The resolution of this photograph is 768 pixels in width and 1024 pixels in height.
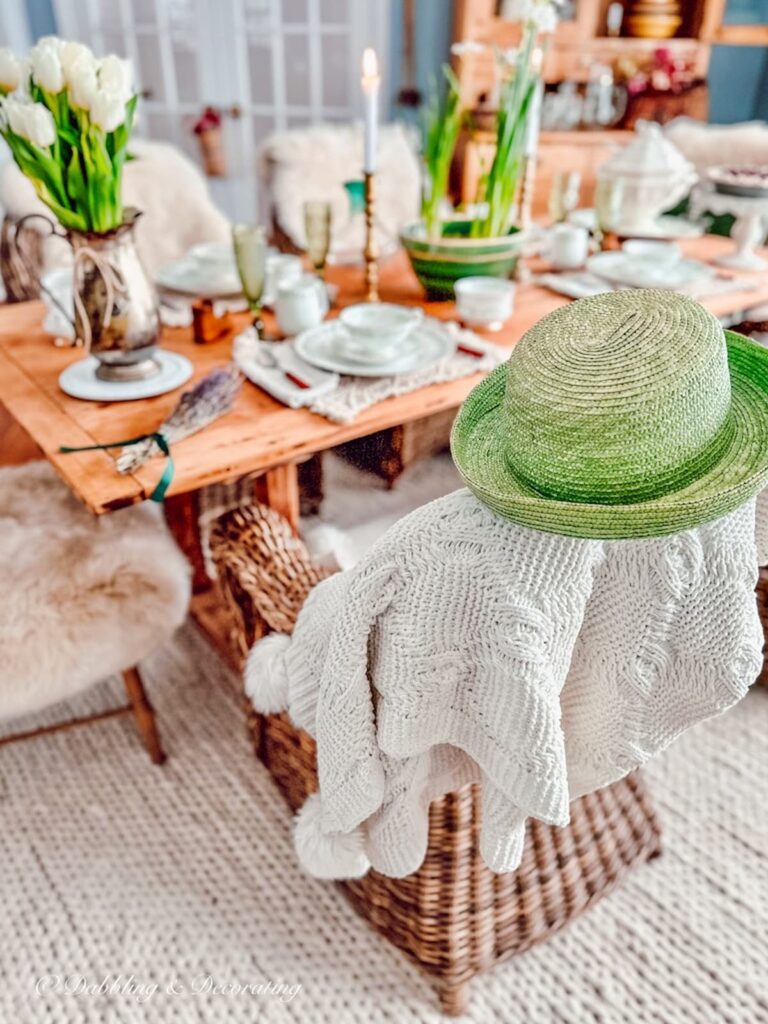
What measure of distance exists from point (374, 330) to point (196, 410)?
34 centimetres

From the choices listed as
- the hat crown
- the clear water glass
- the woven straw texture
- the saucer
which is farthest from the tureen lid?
the hat crown

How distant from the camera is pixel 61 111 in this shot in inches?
43.6

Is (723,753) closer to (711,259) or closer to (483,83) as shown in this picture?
(711,259)

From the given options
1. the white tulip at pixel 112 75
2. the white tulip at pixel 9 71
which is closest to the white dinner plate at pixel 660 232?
the white tulip at pixel 112 75

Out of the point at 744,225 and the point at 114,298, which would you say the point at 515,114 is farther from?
the point at 114,298

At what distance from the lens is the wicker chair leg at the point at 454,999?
1159 mm

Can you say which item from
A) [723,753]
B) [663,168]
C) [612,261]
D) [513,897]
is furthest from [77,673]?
[663,168]

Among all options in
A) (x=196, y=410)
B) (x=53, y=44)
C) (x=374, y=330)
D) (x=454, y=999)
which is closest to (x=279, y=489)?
(x=196, y=410)

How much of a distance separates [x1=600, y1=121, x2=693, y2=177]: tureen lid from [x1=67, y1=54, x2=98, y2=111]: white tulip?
1252 mm

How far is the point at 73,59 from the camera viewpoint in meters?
1.06

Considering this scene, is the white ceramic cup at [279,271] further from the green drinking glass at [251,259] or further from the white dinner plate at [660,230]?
the white dinner plate at [660,230]

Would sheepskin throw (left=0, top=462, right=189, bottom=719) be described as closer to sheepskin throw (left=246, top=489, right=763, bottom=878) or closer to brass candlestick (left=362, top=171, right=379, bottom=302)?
sheepskin throw (left=246, top=489, right=763, bottom=878)

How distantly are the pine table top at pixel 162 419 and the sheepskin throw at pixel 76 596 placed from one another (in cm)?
14

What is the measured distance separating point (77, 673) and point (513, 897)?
2.39 ft
